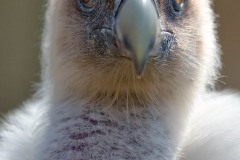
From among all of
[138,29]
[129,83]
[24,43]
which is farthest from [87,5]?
[24,43]

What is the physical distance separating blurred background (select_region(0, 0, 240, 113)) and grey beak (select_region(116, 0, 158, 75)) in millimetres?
2537

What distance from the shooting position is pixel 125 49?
7.93 feet

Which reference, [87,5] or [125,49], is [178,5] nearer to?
[87,5]

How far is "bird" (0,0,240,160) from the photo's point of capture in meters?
2.54

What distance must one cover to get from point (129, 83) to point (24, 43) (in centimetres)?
264

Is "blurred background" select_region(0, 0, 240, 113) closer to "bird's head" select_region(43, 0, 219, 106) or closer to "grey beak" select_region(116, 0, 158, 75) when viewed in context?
"bird's head" select_region(43, 0, 219, 106)

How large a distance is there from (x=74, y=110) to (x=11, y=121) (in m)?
0.79

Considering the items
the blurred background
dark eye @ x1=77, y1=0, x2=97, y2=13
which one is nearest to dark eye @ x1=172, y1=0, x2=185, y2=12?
dark eye @ x1=77, y1=0, x2=97, y2=13

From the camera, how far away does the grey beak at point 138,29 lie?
2.34 meters

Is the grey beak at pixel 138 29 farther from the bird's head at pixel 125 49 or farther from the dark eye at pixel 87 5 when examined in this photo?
the dark eye at pixel 87 5

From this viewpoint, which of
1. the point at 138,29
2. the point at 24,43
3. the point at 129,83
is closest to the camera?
the point at 138,29

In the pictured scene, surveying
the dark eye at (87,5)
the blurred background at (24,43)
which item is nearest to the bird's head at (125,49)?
the dark eye at (87,5)

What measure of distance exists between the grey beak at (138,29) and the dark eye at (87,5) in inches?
10.9

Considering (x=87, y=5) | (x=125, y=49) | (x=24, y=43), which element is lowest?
(x=24, y=43)
